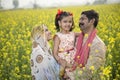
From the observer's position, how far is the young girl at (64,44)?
3240mm

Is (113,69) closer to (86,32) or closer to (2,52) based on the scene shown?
(86,32)

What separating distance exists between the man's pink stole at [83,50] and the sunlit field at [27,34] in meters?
0.15

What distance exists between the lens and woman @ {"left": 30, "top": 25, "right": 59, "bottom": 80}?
3.23 metres

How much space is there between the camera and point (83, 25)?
325 cm

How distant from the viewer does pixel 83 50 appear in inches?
128

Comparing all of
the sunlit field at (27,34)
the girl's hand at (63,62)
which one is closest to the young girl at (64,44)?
the girl's hand at (63,62)

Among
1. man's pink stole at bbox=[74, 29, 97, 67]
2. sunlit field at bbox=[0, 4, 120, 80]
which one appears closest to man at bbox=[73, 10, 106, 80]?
man's pink stole at bbox=[74, 29, 97, 67]

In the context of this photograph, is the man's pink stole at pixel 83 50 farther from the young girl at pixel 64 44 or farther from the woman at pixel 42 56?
the woman at pixel 42 56

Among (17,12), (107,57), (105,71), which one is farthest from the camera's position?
(17,12)

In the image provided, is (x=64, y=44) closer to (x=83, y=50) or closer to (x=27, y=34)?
(x=83, y=50)

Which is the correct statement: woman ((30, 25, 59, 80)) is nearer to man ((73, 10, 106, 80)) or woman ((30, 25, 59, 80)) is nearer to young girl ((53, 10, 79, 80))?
young girl ((53, 10, 79, 80))

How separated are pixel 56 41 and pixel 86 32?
0.26 m

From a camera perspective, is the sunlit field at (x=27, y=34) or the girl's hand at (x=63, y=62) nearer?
the girl's hand at (x=63, y=62)

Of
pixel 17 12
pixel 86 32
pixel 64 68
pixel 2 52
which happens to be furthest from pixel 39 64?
pixel 17 12
